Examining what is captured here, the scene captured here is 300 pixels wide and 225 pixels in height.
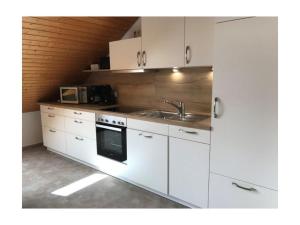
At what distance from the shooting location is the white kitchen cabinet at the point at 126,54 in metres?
2.80

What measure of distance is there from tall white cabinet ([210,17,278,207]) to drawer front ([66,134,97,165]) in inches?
74.7

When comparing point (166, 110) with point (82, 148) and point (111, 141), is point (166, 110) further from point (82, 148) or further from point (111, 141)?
point (82, 148)

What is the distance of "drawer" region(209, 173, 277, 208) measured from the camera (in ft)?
5.69

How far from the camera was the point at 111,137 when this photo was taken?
116 inches

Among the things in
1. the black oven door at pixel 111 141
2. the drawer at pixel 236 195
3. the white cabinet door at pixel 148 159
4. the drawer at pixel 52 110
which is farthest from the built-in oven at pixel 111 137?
the drawer at pixel 236 195

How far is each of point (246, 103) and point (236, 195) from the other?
768mm

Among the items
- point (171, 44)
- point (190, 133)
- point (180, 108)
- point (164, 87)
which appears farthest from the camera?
point (164, 87)

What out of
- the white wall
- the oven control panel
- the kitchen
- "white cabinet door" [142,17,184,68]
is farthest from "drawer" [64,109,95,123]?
the white wall

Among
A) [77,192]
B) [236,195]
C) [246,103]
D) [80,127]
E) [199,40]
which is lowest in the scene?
[77,192]

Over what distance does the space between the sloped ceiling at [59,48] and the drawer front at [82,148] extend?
3.37 feet

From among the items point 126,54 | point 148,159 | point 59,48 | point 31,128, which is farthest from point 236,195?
point 31,128

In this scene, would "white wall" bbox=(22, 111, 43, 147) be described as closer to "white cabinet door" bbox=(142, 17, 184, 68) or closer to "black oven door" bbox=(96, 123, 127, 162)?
"black oven door" bbox=(96, 123, 127, 162)
